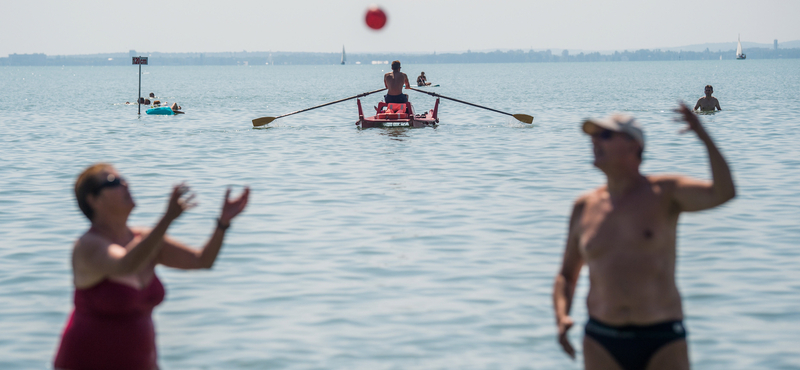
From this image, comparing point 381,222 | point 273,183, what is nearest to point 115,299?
point 381,222

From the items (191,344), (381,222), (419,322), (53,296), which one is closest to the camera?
(191,344)

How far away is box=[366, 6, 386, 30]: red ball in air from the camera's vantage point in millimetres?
22312

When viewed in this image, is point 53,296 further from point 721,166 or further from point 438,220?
point 721,166

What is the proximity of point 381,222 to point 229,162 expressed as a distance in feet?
29.4

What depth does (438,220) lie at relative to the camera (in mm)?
12633

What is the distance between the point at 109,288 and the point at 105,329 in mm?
180

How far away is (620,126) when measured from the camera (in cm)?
411

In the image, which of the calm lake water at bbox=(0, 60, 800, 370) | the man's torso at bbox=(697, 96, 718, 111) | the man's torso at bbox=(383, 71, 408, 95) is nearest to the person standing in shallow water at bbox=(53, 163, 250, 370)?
the calm lake water at bbox=(0, 60, 800, 370)

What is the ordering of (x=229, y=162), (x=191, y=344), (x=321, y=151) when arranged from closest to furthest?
(x=191, y=344) < (x=229, y=162) < (x=321, y=151)

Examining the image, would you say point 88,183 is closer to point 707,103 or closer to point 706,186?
point 706,186

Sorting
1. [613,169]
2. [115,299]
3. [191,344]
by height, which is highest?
[613,169]

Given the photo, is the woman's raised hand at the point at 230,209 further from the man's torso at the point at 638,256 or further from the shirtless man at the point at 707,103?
the shirtless man at the point at 707,103

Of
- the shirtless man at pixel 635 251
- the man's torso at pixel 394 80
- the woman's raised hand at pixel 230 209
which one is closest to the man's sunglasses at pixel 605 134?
the shirtless man at pixel 635 251

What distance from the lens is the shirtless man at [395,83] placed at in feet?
83.0
